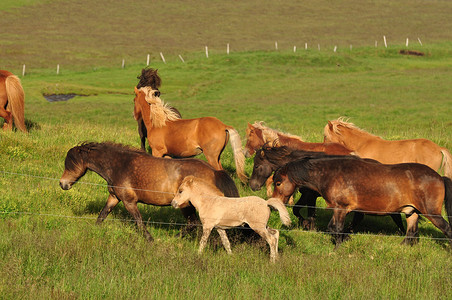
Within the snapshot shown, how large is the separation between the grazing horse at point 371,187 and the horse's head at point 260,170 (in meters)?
0.82

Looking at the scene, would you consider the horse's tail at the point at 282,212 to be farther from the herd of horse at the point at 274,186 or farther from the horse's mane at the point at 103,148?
the horse's mane at the point at 103,148

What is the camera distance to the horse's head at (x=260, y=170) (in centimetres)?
972

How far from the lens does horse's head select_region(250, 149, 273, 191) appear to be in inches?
383

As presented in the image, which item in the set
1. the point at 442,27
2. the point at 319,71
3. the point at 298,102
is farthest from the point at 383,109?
the point at 442,27

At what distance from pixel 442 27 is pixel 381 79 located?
49.6 metres

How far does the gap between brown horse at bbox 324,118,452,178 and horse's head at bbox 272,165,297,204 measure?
9.71 ft

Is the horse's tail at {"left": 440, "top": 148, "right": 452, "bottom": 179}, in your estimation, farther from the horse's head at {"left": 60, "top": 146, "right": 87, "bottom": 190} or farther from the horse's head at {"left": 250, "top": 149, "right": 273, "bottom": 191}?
the horse's head at {"left": 60, "top": 146, "right": 87, "bottom": 190}

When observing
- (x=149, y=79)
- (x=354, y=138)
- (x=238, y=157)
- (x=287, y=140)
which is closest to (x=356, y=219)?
(x=354, y=138)

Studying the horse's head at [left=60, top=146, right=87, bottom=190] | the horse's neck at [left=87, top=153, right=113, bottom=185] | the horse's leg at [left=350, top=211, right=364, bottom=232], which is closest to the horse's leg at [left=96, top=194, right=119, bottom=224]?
the horse's neck at [left=87, top=153, right=113, bottom=185]

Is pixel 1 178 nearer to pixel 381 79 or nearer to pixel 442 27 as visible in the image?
pixel 381 79

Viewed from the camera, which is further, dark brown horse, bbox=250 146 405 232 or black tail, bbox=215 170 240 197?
dark brown horse, bbox=250 146 405 232

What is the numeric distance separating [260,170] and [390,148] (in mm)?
3143

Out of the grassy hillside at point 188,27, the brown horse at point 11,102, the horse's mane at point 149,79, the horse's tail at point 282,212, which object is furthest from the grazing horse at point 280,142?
the grassy hillside at point 188,27

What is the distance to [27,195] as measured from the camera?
9797mm
